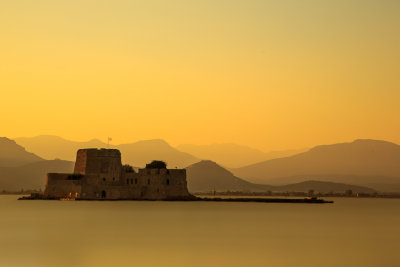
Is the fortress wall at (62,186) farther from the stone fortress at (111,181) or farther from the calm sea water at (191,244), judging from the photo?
the calm sea water at (191,244)

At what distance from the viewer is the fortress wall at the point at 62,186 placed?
457 feet

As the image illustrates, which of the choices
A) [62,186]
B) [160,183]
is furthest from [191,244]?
[62,186]

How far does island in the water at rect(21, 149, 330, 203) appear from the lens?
136 metres

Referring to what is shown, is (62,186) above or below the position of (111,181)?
below

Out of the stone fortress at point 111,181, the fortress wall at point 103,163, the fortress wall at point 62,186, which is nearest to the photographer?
the fortress wall at point 103,163

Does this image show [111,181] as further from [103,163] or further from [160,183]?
[160,183]

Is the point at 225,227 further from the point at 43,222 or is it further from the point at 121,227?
the point at 43,222

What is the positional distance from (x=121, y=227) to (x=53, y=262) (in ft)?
95.7

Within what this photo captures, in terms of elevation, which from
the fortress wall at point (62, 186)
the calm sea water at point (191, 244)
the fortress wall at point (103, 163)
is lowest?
the calm sea water at point (191, 244)

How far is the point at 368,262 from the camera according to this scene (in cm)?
4134

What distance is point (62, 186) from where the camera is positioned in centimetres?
14112

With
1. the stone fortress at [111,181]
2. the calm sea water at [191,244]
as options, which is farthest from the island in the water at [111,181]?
the calm sea water at [191,244]

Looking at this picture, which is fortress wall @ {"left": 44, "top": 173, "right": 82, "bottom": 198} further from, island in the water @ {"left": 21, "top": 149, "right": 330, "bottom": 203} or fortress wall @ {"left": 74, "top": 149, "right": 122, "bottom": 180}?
fortress wall @ {"left": 74, "top": 149, "right": 122, "bottom": 180}

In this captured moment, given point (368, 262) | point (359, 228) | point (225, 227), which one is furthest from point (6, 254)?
point (359, 228)
